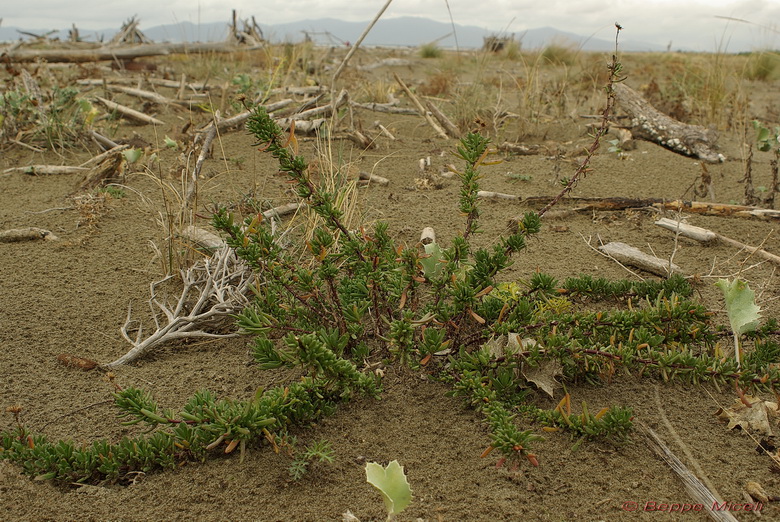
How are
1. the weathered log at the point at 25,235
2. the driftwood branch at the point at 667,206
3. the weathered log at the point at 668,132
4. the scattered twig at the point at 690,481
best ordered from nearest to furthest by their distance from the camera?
1. the scattered twig at the point at 690,481
2. the weathered log at the point at 25,235
3. the driftwood branch at the point at 667,206
4. the weathered log at the point at 668,132

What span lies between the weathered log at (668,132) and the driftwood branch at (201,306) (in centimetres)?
380

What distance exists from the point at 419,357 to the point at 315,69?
26.2 ft

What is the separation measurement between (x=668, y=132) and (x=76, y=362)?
16.2ft

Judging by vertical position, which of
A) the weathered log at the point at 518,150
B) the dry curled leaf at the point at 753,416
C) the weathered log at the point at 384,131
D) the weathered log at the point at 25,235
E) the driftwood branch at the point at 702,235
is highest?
the weathered log at the point at 384,131

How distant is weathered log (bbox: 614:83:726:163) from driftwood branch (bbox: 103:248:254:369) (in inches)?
150

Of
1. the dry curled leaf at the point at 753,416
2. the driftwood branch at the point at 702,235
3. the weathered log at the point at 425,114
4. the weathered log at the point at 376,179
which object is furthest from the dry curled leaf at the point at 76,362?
the weathered log at the point at 425,114

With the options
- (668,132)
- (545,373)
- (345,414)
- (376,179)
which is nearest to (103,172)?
(376,179)

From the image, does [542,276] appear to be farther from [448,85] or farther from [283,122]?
[448,85]

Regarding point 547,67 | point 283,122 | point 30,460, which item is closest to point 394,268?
point 30,460

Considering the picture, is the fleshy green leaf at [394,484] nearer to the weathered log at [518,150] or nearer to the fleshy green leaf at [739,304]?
the fleshy green leaf at [739,304]

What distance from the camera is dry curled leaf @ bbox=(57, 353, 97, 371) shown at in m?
2.34

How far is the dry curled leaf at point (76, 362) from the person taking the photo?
7.68 ft

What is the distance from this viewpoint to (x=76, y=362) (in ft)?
7.72

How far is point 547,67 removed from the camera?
12992mm
